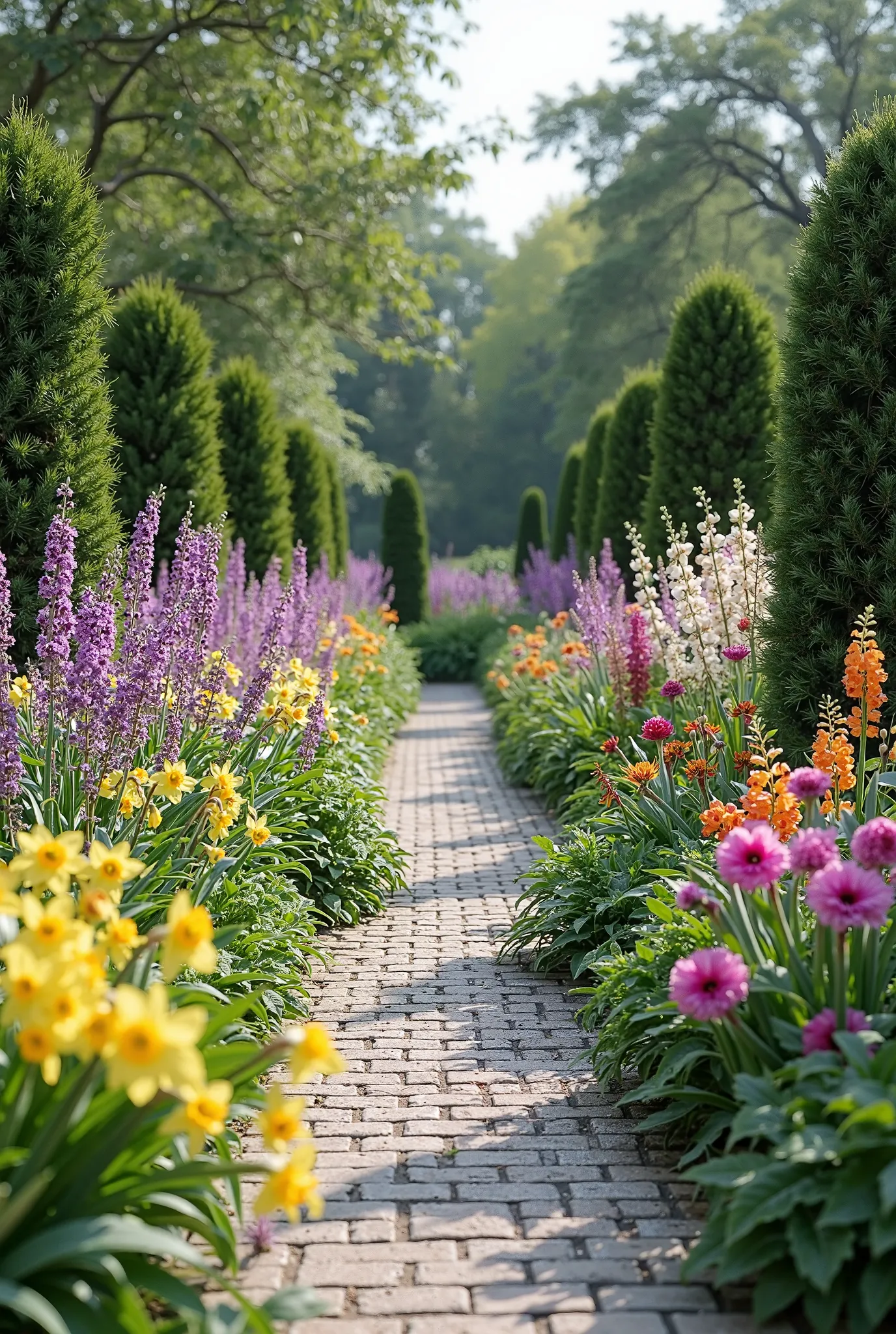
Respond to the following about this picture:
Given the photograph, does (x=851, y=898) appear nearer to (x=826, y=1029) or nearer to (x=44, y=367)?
(x=826, y=1029)

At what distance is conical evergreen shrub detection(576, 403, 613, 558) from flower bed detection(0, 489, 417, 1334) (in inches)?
329

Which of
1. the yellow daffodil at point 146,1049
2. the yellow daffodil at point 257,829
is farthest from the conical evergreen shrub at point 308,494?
the yellow daffodil at point 146,1049

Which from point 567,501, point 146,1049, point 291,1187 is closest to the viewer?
point 146,1049

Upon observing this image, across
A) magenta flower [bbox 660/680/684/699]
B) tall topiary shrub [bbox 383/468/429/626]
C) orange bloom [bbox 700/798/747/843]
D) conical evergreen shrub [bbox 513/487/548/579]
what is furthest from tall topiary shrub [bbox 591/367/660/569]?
conical evergreen shrub [bbox 513/487/548/579]

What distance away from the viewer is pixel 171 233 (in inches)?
723

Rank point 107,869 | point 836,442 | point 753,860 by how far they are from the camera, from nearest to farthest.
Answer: point 107,869 < point 753,860 < point 836,442

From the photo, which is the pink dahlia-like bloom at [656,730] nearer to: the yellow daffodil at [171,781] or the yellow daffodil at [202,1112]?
the yellow daffodil at [171,781]

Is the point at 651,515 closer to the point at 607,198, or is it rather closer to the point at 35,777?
the point at 35,777

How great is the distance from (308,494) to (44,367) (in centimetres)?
961

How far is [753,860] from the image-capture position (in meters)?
2.62

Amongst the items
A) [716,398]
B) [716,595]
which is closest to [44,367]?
[716,595]

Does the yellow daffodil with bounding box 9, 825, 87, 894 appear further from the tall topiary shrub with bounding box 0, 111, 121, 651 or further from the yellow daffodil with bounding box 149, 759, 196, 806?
the tall topiary shrub with bounding box 0, 111, 121, 651

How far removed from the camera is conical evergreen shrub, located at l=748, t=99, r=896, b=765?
4.99 m

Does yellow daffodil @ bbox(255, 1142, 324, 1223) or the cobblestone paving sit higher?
yellow daffodil @ bbox(255, 1142, 324, 1223)
